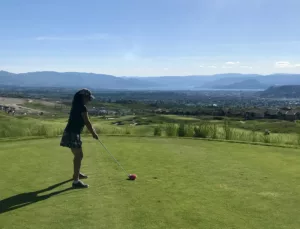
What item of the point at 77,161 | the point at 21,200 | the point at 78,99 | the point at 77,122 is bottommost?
the point at 21,200

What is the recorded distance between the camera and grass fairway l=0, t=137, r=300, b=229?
4797 mm

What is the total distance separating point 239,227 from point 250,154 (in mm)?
5925

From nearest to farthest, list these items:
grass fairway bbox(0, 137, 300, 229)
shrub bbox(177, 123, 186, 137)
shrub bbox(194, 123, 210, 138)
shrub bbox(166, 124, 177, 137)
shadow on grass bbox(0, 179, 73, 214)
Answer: grass fairway bbox(0, 137, 300, 229) → shadow on grass bbox(0, 179, 73, 214) → shrub bbox(194, 123, 210, 138) → shrub bbox(177, 123, 186, 137) → shrub bbox(166, 124, 177, 137)

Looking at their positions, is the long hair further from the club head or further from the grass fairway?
the club head

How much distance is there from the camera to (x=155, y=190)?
628 centimetres

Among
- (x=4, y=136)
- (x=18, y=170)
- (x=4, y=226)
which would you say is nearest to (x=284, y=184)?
(x=4, y=226)

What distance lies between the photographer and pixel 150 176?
736cm

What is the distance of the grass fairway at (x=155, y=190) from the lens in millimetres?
4797

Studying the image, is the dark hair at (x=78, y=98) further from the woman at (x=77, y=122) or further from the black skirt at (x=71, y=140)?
the black skirt at (x=71, y=140)

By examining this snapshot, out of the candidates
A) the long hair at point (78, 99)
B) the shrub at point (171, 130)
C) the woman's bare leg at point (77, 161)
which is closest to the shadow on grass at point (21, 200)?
the woman's bare leg at point (77, 161)

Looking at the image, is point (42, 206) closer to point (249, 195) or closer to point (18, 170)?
point (18, 170)

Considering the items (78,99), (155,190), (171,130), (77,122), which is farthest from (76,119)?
(171,130)

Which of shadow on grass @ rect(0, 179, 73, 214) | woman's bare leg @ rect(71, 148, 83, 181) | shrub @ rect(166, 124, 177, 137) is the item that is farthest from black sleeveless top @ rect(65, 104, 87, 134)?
shrub @ rect(166, 124, 177, 137)

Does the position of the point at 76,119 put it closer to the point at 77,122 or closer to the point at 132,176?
the point at 77,122
